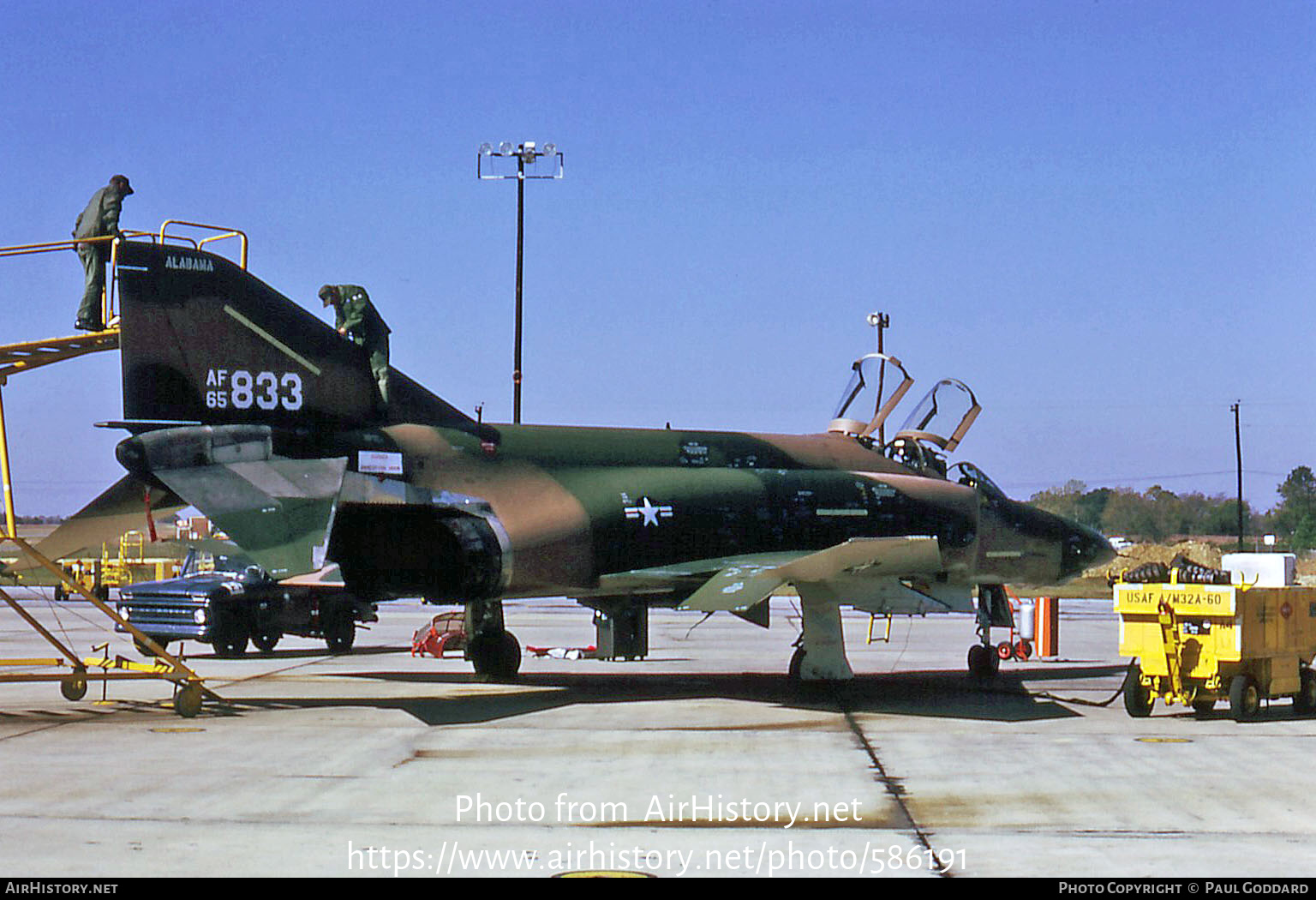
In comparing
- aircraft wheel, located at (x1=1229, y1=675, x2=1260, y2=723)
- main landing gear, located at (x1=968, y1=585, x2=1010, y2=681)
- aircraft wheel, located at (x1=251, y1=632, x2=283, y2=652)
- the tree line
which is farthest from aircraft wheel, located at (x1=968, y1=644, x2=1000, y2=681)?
the tree line

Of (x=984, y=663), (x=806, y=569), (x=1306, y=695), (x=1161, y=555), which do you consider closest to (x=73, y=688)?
(x=806, y=569)

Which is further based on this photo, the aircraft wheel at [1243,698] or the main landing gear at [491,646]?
the main landing gear at [491,646]

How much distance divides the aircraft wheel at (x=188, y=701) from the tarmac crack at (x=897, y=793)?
21.6 feet

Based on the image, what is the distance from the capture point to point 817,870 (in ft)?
23.5

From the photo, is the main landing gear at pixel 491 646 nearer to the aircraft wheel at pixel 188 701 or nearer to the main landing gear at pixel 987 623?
the aircraft wheel at pixel 188 701

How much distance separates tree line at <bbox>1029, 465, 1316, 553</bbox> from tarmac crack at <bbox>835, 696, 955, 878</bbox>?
73.8 metres

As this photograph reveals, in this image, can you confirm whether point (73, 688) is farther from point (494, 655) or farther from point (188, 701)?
point (494, 655)

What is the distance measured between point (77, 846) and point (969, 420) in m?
14.5

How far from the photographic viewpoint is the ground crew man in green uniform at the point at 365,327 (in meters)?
15.6

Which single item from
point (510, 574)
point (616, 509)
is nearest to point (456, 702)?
point (510, 574)

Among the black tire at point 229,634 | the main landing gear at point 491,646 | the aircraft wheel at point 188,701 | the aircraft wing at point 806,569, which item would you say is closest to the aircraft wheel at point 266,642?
the black tire at point 229,634

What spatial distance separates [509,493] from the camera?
15.8 meters

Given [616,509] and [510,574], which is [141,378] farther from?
[616,509]

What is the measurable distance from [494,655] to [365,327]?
191 inches
